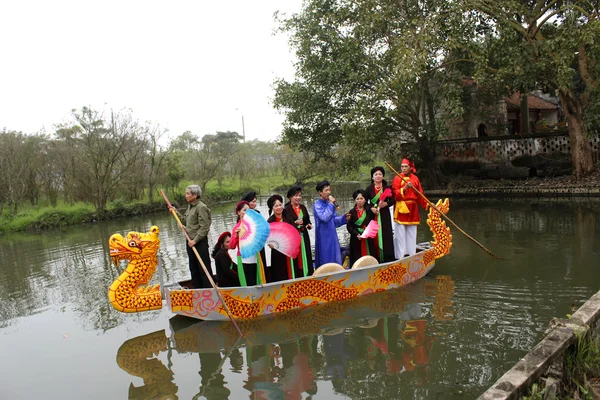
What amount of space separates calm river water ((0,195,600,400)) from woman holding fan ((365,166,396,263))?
0.65 m

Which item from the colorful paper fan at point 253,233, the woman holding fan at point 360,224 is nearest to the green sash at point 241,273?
the colorful paper fan at point 253,233

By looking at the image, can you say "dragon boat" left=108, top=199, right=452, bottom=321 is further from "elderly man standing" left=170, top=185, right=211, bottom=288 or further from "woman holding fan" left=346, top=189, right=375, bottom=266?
"woman holding fan" left=346, top=189, right=375, bottom=266

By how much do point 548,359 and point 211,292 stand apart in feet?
11.3

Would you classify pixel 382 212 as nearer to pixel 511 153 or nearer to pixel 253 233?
pixel 253 233

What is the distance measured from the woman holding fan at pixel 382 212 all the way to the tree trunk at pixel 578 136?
31.9ft

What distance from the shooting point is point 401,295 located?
20.2 feet

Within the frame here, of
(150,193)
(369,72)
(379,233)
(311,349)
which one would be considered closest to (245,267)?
(311,349)

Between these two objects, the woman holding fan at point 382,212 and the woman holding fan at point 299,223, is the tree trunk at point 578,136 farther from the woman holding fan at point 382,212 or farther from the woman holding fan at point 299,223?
the woman holding fan at point 299,223

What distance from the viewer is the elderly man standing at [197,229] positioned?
580 centimetres

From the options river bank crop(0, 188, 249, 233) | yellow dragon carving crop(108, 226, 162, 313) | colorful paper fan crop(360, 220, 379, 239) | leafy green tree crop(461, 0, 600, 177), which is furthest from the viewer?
river bank crop(0, 188, 249, 233)

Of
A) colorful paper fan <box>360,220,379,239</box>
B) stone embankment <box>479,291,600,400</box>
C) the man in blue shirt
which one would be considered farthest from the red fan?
stone embankment <box>479,291,600,400</box>

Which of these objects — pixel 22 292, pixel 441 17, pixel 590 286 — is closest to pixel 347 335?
pixel 590 286

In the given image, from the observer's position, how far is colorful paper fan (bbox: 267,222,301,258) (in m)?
5.71

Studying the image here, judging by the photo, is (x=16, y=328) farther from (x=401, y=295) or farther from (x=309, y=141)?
(x=309, y=141)
